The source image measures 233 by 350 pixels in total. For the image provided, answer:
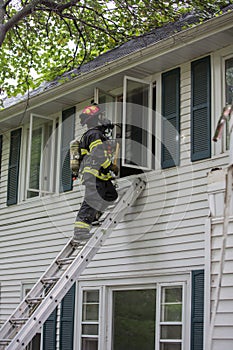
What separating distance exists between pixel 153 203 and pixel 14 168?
183 inches

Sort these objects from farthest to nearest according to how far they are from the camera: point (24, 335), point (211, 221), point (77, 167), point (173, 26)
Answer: point (173, 26), point (77, 167), point (24, 335), point (211, 221)

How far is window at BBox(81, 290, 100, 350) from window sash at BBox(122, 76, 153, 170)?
224cm

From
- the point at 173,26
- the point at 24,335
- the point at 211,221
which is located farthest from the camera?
the point at 173,26

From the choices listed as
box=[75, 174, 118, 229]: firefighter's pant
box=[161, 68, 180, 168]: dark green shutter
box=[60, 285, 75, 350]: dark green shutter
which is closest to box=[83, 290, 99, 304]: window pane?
box=[60, 285, 75, 350]: dark green shutter

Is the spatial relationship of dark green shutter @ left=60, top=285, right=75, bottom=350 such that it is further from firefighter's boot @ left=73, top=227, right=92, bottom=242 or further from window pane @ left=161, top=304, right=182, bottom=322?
window pane @ left=161, top=304, right=182, bottom=322

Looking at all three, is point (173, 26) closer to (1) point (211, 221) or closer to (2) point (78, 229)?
(2) point (78, 229)

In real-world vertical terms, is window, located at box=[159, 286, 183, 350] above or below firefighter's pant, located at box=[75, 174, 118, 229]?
below

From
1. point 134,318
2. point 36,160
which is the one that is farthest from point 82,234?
point 36,160

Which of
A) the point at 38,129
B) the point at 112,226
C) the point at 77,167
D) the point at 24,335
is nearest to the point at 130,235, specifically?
the point at 112,226

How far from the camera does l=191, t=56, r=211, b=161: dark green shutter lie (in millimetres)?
9383

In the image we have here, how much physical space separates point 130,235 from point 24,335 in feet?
7.79

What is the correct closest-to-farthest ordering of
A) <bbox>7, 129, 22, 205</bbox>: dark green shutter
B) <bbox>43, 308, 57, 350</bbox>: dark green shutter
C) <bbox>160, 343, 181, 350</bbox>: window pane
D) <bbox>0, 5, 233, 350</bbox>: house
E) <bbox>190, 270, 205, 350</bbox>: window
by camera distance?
1. <bbox>190, 270, 205, 350</bbox>: window
2. <bbox>0, 5, 233, 350</bbox>: house
3. <bbox>160, 343, 181, 350</bbox>: window pane
4. <bbox>43, 308, 57, 350</bbox>: dark green shutter
5. <bbox>7, 129, 22, 205</bbox>: dark green shutter

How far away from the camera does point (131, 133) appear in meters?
10.8

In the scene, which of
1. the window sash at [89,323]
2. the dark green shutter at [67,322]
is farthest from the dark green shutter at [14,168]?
the window sash at [89,323]
